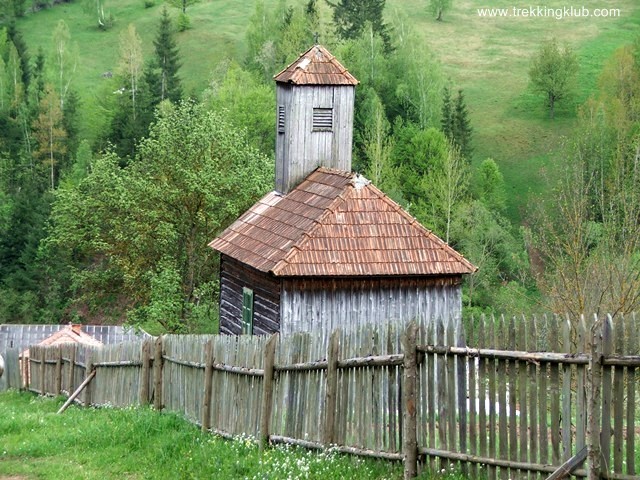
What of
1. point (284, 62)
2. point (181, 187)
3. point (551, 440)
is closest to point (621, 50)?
point (284, 62)

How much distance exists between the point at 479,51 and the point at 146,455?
8615 centimetres

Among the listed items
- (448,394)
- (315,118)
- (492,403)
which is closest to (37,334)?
(315,118)

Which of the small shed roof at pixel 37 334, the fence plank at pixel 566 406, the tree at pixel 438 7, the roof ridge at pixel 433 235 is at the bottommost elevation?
the small shed roof at pixel 37 334

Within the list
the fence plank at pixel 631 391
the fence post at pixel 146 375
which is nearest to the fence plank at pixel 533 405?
the fence plank at pixel 631 391

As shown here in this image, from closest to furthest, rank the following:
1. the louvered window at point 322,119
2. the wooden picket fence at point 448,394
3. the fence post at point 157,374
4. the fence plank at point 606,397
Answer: the fence plank at point 606,397, the wooden picket fence at point 448,394, the fence post at point 157,374, the louvered window at point 322,119

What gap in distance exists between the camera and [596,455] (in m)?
8.37

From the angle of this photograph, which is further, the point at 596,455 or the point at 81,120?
the point at 81,120

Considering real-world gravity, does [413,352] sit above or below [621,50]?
below

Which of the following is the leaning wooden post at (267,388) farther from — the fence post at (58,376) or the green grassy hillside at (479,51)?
the green grassy hillside at (479,51)

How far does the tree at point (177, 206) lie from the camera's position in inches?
1516

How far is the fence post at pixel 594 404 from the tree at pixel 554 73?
74285 mm

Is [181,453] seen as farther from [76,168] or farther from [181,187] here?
[76,168]

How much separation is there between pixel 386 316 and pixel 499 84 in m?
68.6

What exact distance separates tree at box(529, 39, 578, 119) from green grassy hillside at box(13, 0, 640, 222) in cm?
143
